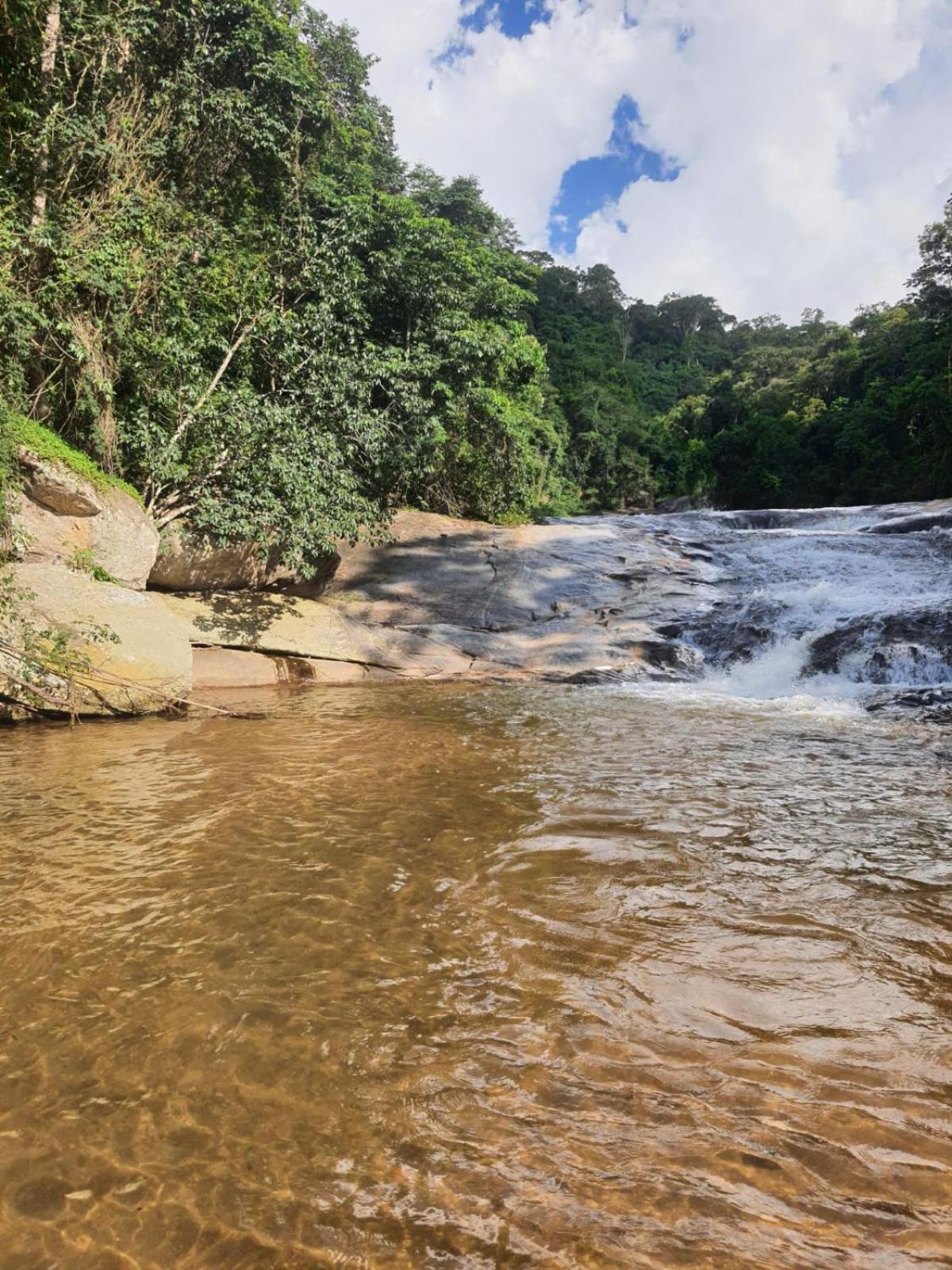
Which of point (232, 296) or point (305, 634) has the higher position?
point (232, 296)

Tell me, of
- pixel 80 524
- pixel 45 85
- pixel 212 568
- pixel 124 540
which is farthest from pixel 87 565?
pixel 45 85

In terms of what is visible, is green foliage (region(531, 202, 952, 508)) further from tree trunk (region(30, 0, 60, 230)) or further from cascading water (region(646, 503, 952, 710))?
tree trunk (region(30, 0, 60, 230))

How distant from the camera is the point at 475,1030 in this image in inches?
99.3

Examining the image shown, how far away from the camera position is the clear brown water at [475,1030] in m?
1.79

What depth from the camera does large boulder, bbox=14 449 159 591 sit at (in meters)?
9.38

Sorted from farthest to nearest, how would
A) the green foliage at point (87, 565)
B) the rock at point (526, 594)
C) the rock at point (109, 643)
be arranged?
the rock at point (526, 594) → the green foliage at point (87, 565) → the rock at point (109, 643)

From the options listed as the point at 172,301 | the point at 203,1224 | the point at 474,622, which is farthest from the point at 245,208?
the point at 203,1224

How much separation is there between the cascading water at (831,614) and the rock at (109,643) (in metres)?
7.59

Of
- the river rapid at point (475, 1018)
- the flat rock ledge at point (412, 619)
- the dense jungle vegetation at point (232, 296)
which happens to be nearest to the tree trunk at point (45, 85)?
the dense jungle vegetation at point (232, 296)

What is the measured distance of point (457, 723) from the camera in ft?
26.9

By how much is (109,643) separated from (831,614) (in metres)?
10.9

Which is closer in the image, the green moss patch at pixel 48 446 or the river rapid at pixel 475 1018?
the river rapid at pixel 475 1018

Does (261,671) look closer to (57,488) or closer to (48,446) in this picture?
(57,488)

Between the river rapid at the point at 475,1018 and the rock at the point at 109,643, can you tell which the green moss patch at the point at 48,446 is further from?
the river rapid at the point at 475,1018
